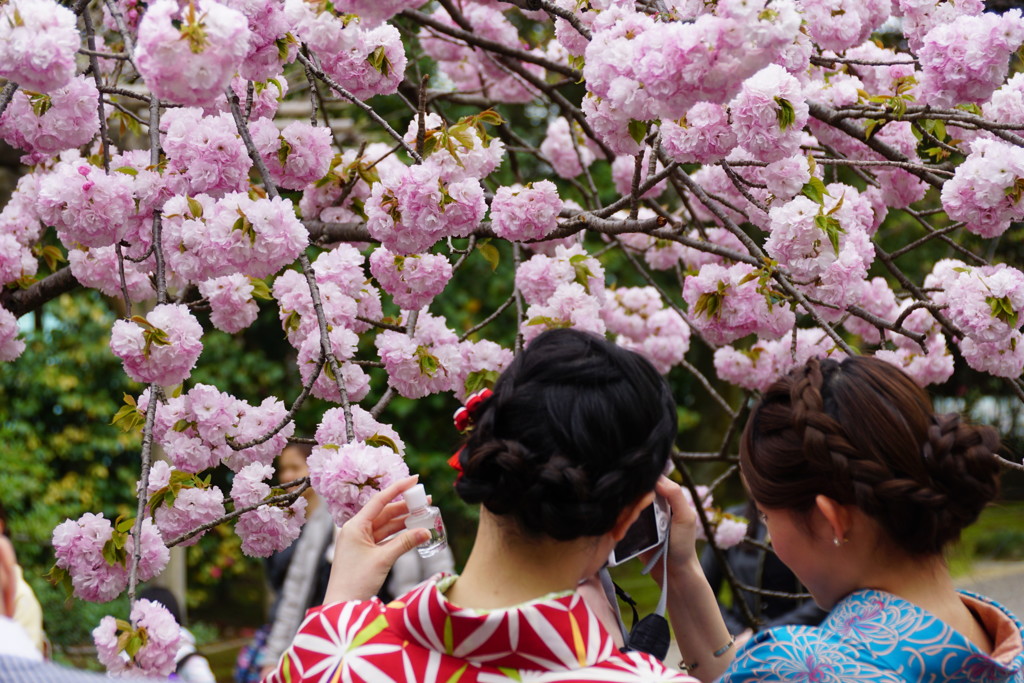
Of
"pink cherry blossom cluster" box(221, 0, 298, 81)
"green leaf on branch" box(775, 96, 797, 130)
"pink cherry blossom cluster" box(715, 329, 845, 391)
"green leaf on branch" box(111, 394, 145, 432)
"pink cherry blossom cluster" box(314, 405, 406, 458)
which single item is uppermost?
"pink cherry blossom cluster" box(221, 0, 298, 81)

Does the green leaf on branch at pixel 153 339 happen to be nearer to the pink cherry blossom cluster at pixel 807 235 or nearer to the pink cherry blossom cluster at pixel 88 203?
the pink cherry blossom cluster at pixel 88 203

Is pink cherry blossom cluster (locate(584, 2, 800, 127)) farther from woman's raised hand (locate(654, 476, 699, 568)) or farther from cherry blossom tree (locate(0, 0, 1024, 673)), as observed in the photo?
woman's raised hand (locate(654, 476, 699, 568))

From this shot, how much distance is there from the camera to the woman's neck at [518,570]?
1105 millimetres

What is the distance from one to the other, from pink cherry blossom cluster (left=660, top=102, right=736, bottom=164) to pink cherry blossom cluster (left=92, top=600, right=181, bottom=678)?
49.9 inches

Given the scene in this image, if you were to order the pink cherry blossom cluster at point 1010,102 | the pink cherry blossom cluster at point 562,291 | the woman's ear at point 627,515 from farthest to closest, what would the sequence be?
1. the pink cherry blossom cluster at point 562,291
2. the pink cherry blossom cluster at point 1010,102
3. the woman's ear at point 627,515

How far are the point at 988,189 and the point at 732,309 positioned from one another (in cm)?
64

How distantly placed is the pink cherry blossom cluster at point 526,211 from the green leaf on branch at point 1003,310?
0.93 m

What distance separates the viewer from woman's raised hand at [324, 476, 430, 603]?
1289mm

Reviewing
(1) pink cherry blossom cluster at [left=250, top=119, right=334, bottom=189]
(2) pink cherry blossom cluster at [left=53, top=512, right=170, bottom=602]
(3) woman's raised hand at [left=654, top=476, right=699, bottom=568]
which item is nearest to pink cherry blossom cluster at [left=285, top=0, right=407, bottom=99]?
(1) pink cherry blossom cluster at [left=250, top=119, right=334, bottom=189]

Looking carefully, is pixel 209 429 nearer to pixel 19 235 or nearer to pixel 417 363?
pixel 417 363

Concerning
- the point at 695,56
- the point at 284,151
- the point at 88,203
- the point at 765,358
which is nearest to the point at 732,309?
the point at 765,358

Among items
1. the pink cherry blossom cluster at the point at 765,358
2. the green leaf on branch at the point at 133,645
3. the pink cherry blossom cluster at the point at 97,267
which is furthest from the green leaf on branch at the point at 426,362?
the pink cherry blossom cluster at the point at 765,358

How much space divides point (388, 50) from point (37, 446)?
4554 mm

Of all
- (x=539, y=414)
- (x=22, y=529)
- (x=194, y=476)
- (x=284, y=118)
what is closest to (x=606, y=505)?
(x=539, y=414)
